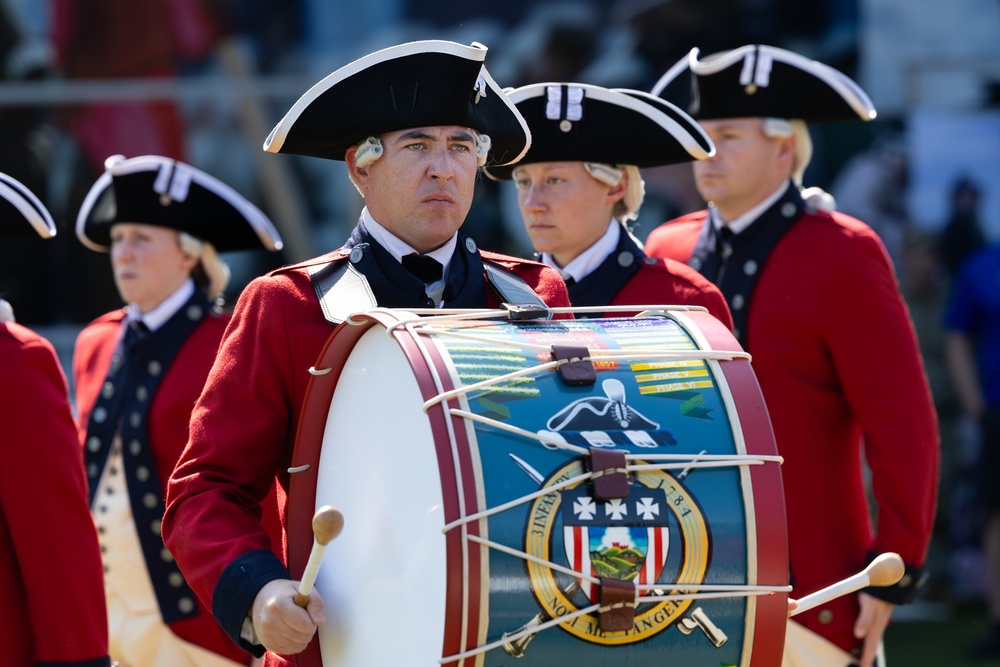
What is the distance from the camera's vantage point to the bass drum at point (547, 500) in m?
2.40

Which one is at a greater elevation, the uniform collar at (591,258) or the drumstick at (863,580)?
the uniform collar at (591,258)

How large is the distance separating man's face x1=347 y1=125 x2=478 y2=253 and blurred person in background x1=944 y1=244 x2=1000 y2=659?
5.02 meters

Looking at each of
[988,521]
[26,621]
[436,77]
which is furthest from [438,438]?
[988,521]

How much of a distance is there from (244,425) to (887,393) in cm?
206

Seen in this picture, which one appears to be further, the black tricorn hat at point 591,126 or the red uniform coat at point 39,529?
the black tricorn hat at point 591,126

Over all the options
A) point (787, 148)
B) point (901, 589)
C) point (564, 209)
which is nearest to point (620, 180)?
point (564, 209)

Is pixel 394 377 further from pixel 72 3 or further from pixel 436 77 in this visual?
pixel 72 3

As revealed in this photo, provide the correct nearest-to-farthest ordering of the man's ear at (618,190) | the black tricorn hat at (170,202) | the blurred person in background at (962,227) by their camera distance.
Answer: the man's ear at (618,190), the black tricorn hat at (170,202), the blurred person in background at (962,227)

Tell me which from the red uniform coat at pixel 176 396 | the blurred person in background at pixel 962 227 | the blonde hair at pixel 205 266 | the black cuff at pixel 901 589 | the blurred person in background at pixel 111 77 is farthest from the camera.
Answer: the blurred person in background at pixel 111 77

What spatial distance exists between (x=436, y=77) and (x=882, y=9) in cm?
587

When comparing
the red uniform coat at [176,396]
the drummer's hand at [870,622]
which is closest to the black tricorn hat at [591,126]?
the drummer's hand at [870,622]

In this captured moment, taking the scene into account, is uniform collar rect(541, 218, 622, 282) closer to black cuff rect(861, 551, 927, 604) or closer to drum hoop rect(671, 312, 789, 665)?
black cuff rect(861, 551, 927, 604)

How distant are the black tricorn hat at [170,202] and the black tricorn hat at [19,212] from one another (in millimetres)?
1393

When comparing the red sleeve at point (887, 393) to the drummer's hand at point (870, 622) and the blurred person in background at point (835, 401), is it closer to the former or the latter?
the blurred person in background at point (835, 401)
